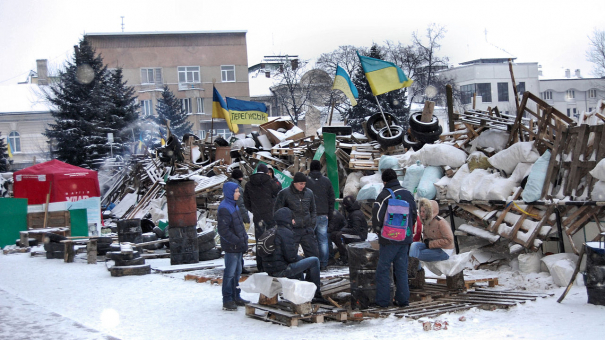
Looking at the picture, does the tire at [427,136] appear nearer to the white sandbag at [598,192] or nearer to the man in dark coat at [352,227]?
the man in dark coat at [352,227]

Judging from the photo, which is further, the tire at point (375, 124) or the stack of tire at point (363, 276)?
the tire at point (375, 124)

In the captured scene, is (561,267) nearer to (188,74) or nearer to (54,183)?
(54,183)

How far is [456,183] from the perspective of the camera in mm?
11742

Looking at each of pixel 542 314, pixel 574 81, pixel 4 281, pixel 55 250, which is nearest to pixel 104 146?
pixel 55 250

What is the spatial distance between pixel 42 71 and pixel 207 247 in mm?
56781

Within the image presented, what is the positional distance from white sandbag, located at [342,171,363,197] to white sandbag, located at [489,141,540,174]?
447 cm

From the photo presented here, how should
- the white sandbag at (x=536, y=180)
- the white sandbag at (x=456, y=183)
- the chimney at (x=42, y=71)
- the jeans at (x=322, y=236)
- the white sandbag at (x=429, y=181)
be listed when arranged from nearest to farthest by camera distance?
the white sandbag at (x=536, y=180) → the jeans at (x=322, y=236) → the white sandbag at (x=456, y=183) → the white sandbag at (x=429, y=181) → the chimney at (x=42, y=71)

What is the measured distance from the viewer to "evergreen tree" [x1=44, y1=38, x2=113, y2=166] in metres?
38.6

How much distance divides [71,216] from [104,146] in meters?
21.2

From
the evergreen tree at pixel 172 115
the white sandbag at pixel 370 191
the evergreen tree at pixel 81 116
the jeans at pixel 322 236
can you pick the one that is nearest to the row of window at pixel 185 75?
the evergreen tree at pixel 172 115

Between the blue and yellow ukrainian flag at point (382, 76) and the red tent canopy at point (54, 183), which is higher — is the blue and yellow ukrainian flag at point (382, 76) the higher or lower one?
the higher one

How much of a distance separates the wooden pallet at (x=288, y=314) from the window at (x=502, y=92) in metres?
67.1

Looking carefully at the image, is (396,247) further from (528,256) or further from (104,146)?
(104,146)

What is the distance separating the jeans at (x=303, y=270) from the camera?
7816 millimetres
